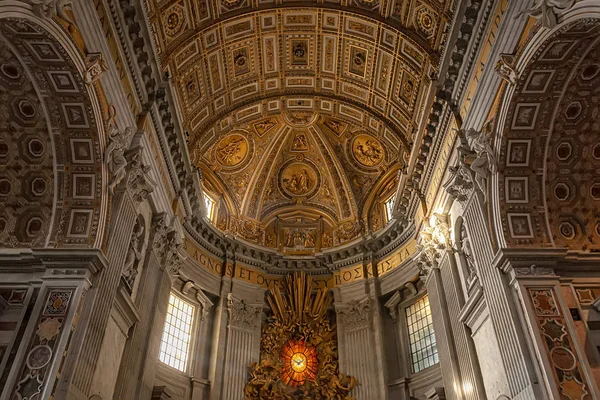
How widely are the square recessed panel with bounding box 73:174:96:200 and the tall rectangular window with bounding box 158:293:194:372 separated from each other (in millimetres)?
6597

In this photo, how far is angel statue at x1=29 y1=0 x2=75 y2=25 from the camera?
8.70 m

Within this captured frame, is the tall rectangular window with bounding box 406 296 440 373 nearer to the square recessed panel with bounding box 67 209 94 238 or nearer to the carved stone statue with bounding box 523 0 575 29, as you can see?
the carved stone statue with bounding box 523 0 575 29

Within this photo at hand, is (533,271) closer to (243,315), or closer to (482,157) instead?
(482,157)

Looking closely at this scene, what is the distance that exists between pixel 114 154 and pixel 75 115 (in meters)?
1.17

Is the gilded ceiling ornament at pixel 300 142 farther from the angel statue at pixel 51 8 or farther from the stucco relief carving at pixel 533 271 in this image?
the stucco relief carving at pixel 533 271

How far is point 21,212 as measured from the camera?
1154 cm

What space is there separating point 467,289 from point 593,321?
331 centimetres

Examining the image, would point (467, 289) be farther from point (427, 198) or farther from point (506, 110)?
point (506, 110)

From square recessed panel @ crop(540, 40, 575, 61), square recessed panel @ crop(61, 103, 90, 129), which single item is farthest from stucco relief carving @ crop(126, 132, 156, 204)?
square recessed panel @ crop(540, 40, 575, 61)

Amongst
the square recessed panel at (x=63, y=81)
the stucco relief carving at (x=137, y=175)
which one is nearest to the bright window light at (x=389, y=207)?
the stucco relief carving at (x=137, y=175)

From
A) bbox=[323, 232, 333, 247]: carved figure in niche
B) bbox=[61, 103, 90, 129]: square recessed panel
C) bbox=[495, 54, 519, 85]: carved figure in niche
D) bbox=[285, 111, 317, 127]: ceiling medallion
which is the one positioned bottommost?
bbox=[61, 103, 90, 129]: square recessed panel

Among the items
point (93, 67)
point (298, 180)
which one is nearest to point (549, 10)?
point (93, 67)

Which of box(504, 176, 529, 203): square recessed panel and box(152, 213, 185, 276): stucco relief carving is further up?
box(152, 213, 185, 276): stucco relief carving

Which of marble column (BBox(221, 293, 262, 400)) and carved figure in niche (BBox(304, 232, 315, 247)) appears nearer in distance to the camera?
marble column (BBox(221, 293, 262, 400))
